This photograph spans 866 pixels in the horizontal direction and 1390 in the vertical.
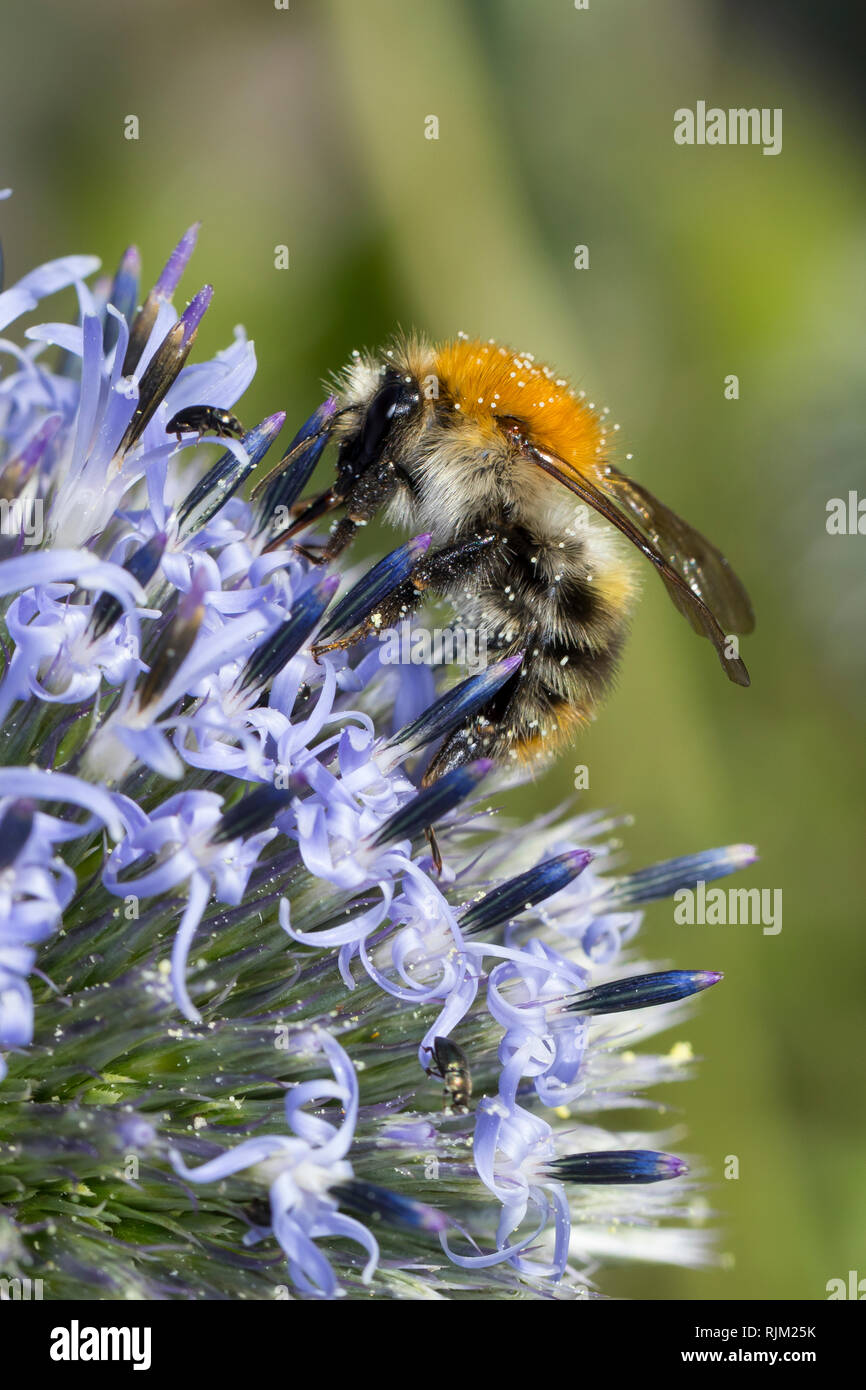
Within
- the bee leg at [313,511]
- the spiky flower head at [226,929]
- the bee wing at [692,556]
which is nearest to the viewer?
the spiky flower head at [226,929]

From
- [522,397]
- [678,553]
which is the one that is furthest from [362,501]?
[678,553]

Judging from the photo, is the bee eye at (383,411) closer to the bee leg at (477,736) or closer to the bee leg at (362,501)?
the bee leg at (362,501)

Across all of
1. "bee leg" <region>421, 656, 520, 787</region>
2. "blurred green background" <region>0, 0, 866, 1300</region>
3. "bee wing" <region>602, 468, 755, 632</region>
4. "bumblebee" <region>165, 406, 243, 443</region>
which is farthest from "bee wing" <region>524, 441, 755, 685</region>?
"blurred green background" <region>0, 0, 866, 1300</region>

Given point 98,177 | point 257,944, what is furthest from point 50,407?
point 98,177

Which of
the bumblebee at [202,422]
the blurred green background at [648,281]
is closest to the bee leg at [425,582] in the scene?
the bumblebee at [202,422]

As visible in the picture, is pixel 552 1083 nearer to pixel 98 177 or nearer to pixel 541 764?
pixel 541 764

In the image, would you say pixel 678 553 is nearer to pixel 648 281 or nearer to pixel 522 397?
pixel 522 397

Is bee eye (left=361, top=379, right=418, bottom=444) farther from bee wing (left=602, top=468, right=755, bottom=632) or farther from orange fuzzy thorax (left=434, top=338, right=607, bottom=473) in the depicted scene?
bee wing (left=602, top=468, right=755, bottom=632)
